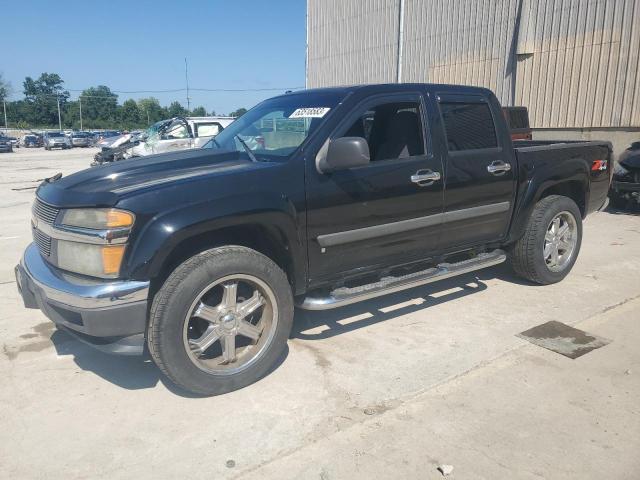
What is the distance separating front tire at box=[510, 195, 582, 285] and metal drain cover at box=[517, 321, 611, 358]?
0.94 meters

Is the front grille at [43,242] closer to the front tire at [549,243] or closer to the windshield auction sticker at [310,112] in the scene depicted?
the windshield auction sticker at [310,112]

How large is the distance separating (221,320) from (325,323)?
1.34 metres

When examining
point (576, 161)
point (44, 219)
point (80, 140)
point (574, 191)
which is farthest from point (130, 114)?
point (44, 219)

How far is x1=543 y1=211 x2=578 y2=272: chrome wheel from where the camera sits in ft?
17.4

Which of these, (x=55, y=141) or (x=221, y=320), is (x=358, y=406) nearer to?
(x=221, y=320)

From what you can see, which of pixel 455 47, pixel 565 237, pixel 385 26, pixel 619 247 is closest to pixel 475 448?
pixel 565 237

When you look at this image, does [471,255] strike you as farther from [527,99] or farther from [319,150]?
[527,99]

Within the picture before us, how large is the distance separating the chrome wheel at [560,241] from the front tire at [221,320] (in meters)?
3.16

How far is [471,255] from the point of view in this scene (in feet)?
16.1

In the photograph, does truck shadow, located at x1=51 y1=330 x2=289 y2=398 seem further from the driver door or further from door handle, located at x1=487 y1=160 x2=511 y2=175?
door handle, located at x1=487 y1=160 x2=511 y2=175

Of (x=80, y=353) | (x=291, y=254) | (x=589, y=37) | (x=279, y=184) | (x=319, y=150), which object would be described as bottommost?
(x=80, y=353)

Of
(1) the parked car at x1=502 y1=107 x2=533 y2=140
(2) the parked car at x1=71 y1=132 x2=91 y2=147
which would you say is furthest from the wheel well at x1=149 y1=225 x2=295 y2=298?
(2) the parked car at x1=71 y1=132 x2=91 y2=147

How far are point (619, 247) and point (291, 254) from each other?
5621mm

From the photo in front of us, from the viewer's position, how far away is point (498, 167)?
4602 mm
